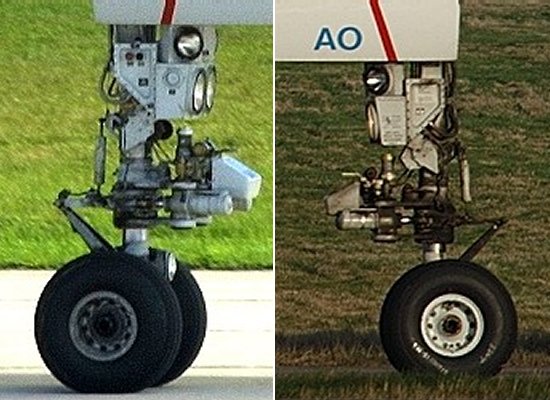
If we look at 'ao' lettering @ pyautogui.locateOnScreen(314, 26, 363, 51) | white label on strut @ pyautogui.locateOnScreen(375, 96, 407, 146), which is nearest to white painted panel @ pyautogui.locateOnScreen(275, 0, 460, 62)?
'ao' lettering @ pyautogui.locateOnScreen(314, 26, 363, 51)

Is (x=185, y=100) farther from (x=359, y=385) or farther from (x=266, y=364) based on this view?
(x=266, y=364)

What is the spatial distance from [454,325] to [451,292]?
138mm

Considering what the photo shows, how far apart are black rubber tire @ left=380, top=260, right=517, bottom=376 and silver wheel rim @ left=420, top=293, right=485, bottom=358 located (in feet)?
0.04

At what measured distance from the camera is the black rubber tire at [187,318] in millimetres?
8891

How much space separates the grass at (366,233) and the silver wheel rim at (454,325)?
13 cm

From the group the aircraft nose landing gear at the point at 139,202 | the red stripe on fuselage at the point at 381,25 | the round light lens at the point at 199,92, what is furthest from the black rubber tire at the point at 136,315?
the red stripe on fuselage at the point at 381,25

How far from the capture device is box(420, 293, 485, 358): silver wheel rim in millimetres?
7938

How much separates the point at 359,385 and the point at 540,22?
9.06 ft

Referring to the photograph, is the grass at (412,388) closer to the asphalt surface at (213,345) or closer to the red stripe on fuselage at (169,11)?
the asphalt surface at (213,345)

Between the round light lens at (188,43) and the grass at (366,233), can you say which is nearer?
the round light lens at (188,43)

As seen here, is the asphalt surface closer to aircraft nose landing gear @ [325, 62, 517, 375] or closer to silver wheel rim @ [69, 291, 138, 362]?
silver wheel rim @ [69, 291, 138, 362]

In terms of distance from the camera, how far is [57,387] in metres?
8.82

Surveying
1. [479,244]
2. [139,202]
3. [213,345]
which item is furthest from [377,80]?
[213,345]

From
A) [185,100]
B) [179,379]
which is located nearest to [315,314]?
[179,379]
